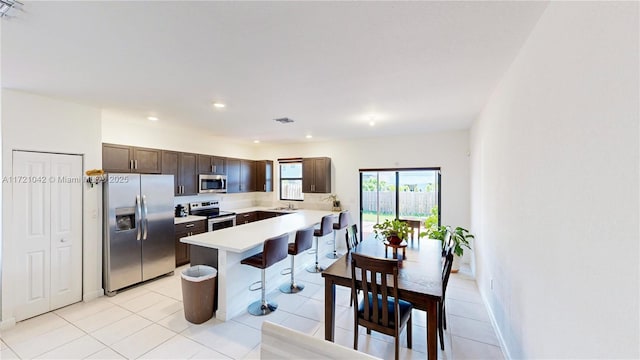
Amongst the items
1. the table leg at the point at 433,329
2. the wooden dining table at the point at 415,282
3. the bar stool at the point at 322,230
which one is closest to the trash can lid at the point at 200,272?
the wooden dining table at the point at 415,282

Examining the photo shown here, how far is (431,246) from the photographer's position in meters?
3.42

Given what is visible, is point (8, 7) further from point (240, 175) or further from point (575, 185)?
point (240, 175)

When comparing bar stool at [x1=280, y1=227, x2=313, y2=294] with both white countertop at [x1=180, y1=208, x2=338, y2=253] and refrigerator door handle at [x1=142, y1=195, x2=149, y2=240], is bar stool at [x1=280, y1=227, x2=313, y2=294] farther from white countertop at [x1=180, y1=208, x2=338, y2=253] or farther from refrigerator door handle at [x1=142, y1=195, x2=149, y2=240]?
refrigerator door handle at [x1=142, y1=195, x2=149, y2=240]

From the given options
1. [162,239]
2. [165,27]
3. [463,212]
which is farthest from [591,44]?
[162,239]

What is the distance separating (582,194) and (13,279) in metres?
4.94

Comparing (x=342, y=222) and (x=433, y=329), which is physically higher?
(x=342, y=222)

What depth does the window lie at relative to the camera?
6668mm

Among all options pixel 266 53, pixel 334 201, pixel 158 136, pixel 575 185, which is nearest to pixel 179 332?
pixel 266 53

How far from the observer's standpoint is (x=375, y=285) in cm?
206

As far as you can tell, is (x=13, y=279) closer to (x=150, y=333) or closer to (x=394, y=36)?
(x=150, y=333)

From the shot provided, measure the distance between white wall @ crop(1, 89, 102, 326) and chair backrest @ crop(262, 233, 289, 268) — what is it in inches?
99.4

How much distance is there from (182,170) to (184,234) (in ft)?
4.03

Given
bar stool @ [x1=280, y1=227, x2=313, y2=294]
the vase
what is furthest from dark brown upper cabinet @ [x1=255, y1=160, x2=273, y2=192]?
the vase

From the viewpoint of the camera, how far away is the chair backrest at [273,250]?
2.82 metres
